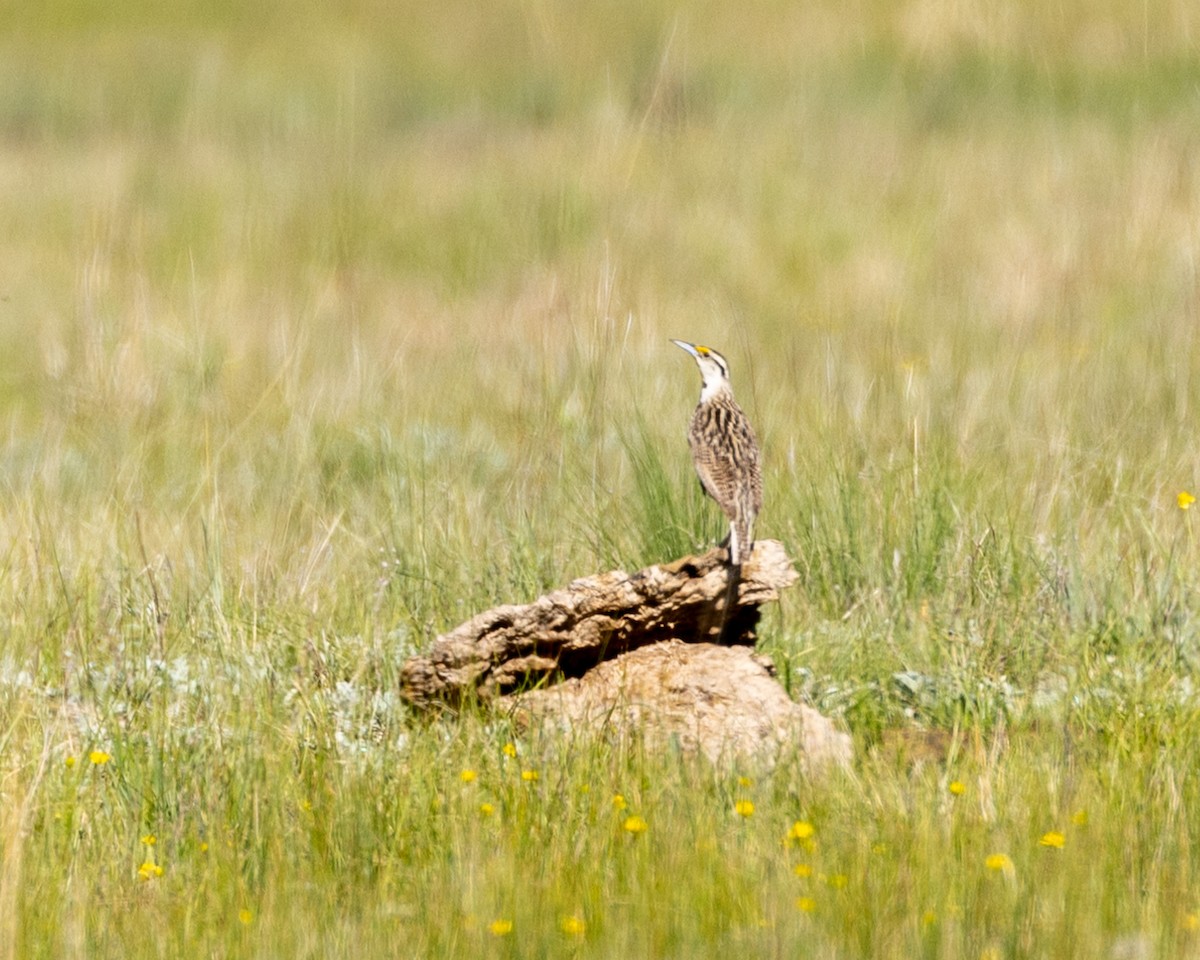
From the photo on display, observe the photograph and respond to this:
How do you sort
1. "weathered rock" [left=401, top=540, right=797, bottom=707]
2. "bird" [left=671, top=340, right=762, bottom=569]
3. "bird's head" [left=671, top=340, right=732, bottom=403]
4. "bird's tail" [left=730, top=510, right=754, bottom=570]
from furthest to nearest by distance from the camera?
"bird's head" [left=671, top=340, right=732, bottom=403], "bird" [left=671, top=340, right=762, bottom=569], "bird's tail" [left=730, top=510, right=754, bottom=570], "weathered rock" [left=401, top=540, right=797, bottom=707]

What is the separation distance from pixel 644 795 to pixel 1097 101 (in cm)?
1382

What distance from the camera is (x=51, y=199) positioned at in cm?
1398

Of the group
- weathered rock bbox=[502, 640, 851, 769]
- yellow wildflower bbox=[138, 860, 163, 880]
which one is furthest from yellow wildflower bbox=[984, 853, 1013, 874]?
yellow wildflower bbox=[138, 860, 163, 880]

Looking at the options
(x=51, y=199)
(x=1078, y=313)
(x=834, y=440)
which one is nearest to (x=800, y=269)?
(x=1078, y=313)

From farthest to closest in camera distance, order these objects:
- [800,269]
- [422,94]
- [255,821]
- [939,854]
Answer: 1. [422,94]
2. [800,269]
3. [255,821]
4. [939,854]

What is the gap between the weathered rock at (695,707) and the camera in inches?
163

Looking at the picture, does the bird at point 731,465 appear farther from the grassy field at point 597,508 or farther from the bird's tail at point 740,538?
the grassy field at point 597,508

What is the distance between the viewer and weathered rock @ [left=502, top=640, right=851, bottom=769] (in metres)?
4.15

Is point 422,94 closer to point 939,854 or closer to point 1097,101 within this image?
point 1097,101

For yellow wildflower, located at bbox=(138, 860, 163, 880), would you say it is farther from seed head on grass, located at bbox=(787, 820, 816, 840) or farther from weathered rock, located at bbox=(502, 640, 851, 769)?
seed head on grass, located at bbox=(787, 820, 816, 840)

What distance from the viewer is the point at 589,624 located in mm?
4574

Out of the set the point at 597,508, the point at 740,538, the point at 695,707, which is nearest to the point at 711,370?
the point at 597,508

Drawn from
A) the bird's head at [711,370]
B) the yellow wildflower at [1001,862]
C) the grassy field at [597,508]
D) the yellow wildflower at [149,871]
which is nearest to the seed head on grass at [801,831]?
the grassy field at [597,508]

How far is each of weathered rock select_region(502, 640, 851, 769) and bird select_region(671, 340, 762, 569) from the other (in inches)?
11.9
